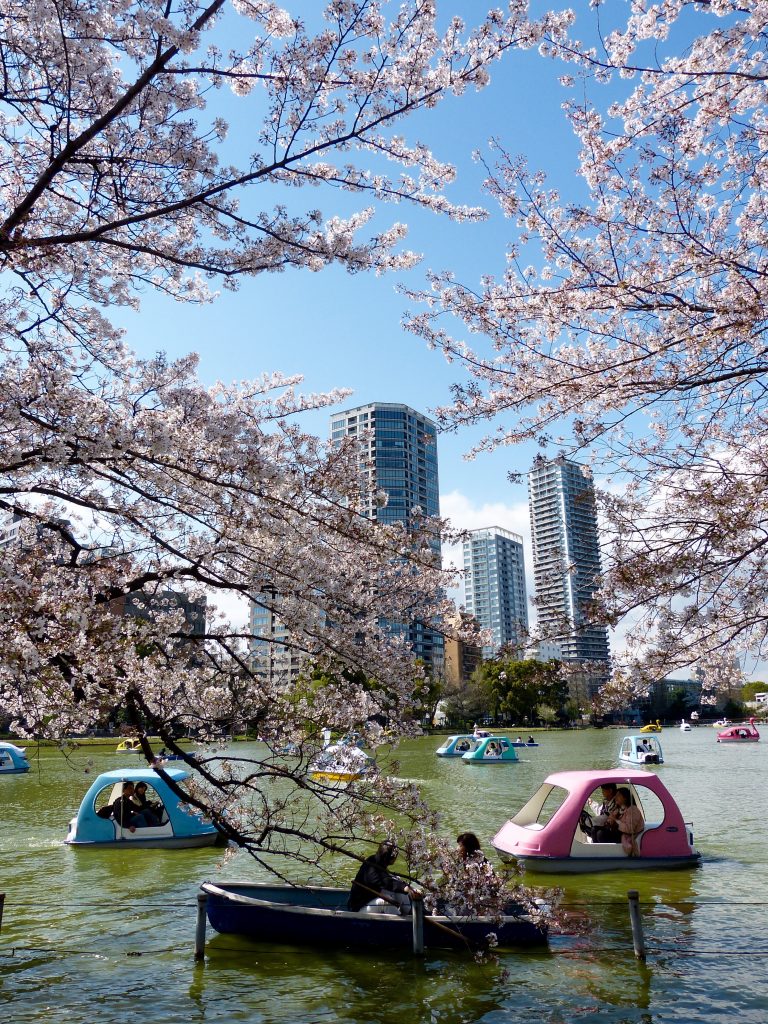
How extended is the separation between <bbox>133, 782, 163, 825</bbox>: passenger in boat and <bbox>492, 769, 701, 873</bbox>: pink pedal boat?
6699 millimetres

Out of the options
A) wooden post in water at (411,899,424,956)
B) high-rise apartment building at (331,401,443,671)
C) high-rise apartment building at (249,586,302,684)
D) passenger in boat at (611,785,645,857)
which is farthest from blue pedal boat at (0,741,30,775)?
wooden post in water at (411,899,424,956)

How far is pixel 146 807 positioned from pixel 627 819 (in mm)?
8992

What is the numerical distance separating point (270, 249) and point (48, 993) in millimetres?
7311

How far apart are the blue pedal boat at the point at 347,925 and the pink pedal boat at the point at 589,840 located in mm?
3342

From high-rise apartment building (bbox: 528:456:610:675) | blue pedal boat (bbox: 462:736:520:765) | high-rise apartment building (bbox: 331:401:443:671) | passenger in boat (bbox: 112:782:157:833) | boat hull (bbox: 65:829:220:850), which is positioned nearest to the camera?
high-rise apartment building (bbox: 528:456:610:675)

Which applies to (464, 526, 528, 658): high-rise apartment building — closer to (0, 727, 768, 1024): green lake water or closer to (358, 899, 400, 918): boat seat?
(0, 727, 768, 1024): green lake water

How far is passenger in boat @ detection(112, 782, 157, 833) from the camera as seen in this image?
14297 mm

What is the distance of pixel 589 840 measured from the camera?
11938 millimetres

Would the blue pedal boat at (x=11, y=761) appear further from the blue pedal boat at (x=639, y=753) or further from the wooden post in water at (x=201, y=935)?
the wooden post in water at (x=201, y=935)

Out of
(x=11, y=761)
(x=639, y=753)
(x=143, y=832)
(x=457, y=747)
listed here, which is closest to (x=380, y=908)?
(x=143, y=832)

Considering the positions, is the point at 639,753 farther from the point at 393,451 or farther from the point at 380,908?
the point at 380,908

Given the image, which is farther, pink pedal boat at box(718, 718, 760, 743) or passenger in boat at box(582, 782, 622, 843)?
pink pedal boat at box(718, 718, 760, 743)

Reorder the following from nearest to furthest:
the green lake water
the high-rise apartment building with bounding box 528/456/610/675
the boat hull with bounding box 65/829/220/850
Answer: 1. the high-rise apartment building with bounding box 528/456/610/675
2. the green lake water
3. the boat hull with bounding box 65/829/220/850

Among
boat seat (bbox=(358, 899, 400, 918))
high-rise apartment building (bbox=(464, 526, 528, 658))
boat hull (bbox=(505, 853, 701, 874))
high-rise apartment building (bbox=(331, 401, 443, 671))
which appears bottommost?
boat hull (bbox=(505, 853, 701, 874))
